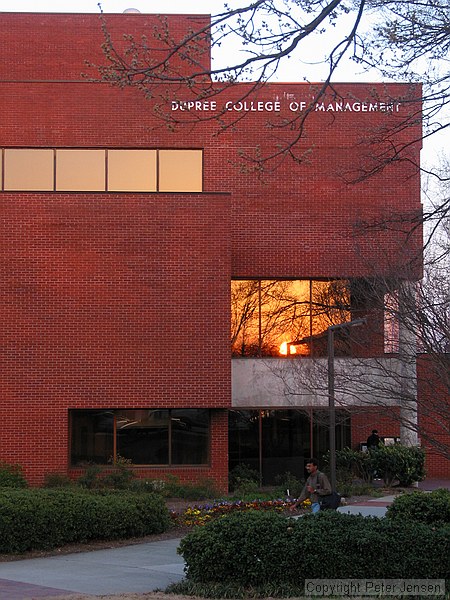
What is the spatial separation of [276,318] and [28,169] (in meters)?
8.88

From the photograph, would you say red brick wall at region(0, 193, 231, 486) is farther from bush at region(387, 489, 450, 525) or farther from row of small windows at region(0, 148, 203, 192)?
bush at region(387, 489, 450, 525)

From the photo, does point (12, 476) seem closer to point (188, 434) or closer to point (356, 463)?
point (188, 434)

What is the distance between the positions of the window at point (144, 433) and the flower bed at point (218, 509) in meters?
4.92

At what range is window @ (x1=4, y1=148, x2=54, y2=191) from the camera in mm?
28172

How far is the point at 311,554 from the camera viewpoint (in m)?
11.8

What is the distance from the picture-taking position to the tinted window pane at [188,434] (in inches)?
1049

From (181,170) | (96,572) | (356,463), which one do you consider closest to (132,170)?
(181,170)

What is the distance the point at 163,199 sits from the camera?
26.6 meters

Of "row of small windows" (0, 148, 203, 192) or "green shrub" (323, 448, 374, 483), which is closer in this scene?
"row of small windows" (0, 148, 203, 192)

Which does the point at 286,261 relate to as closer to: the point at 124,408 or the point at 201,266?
the point at 201,266

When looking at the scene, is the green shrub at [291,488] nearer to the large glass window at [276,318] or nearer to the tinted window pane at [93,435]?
the large glass window at [276,318]

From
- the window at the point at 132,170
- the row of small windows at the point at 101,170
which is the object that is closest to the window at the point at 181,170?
the row of small windows at the point at 101,170

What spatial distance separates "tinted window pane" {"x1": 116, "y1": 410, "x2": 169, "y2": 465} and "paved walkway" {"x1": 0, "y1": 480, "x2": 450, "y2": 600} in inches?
355

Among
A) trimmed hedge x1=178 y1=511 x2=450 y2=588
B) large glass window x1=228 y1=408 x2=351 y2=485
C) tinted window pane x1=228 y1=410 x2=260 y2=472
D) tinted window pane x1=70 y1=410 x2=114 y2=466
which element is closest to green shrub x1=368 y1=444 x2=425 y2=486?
large glass window x1=228 y1=408 x2=351 y2=485
